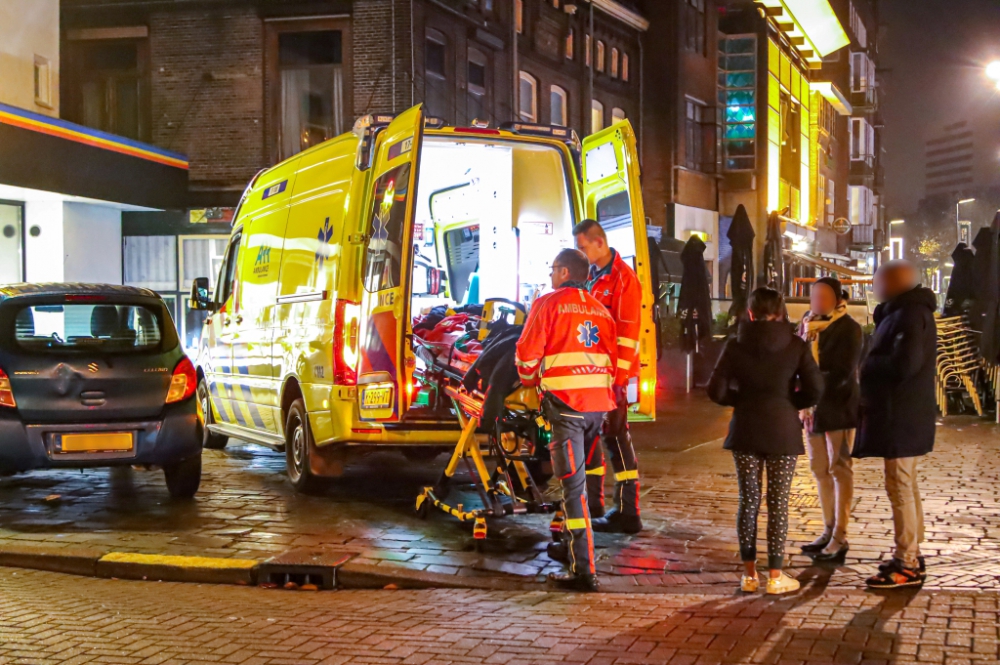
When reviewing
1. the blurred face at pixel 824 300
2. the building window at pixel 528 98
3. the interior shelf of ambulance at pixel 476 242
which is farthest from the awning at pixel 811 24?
the blurred face at pixel 824 300

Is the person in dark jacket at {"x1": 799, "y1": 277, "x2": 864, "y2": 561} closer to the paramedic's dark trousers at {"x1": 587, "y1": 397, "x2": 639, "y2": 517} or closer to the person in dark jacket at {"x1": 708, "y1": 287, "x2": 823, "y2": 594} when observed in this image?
the person in dark jacket at {"x1": 708, "y1": 287, "x2": 823, "y2": 594}

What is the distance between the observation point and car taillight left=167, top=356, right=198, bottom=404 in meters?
9.04

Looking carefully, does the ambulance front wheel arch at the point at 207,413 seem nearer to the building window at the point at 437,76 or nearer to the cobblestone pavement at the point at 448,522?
the cobblestone pavement at the point at 448,522

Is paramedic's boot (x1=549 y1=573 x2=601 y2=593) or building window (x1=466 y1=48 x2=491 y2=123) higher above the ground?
building window (x1=466 y1=48 x2=491 y2=123)

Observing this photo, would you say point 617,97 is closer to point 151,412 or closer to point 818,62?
point 818,62

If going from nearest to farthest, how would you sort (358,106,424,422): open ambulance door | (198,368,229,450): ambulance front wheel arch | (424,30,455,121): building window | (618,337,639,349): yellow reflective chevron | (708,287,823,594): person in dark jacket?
(708,287,823,594): person in dark jacket → (618,337,639,349): yellow reflective chevron → (358,106,424,422): open ambulance door → (198,368,229,450): ambulance front wheel arch → (424,30,455,121): building window

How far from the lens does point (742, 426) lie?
6215 millimetres

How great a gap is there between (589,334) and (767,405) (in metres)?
1.06

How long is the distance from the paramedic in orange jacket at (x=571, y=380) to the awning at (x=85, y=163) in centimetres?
1300

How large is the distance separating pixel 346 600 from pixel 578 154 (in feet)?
16.0

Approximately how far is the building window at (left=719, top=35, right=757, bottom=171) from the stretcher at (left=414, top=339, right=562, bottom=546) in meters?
30.2

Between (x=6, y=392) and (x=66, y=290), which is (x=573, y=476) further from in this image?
(x=66, y=290)

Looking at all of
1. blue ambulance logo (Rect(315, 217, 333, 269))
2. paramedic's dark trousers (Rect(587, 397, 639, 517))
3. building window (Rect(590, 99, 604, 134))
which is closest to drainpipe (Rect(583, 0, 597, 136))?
building window (Rect(590, 99, 604, 134))

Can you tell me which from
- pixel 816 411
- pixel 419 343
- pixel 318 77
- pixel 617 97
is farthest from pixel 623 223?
pixel 617 97
